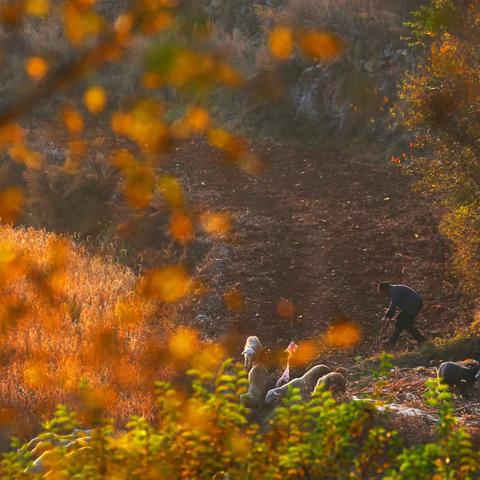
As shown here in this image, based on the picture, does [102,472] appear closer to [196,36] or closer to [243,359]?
[243,359]

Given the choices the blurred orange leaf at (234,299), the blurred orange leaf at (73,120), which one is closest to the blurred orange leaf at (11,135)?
the blurred orange leaf at (73,120)

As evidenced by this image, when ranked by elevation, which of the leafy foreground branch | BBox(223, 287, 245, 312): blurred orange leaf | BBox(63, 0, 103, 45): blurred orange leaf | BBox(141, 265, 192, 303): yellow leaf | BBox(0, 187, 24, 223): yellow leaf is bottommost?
BBox(0, 187, 24, 223): yellow leaf

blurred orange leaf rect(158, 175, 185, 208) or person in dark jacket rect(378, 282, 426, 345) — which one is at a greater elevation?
person in dark jacket rect(378, 282, 426, 345)

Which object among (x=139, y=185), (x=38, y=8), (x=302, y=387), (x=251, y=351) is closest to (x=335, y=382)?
(x=302, y=387)

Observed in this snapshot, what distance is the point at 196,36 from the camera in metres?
28.1

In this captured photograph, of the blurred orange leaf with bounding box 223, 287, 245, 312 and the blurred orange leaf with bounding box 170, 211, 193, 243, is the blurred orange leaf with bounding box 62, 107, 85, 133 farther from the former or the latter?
the blurred orange leaf with bounding box 223, 287, 245, 312

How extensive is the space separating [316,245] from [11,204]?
9360 millimetres

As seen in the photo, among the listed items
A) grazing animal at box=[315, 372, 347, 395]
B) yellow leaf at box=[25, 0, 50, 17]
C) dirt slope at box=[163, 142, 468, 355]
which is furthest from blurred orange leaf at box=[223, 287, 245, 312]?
yellow leaf at box=[25, 0, 50, 17]

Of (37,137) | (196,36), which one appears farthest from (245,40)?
(37,137)

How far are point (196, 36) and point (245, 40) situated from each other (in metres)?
2.25

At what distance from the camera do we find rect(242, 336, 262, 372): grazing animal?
11422 millimetres

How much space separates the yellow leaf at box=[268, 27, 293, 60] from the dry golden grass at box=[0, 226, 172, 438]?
11612mm

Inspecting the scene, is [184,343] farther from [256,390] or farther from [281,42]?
[281,42]

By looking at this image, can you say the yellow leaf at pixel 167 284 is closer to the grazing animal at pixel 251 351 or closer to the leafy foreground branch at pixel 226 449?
the grazing animal at pixel 251 351
